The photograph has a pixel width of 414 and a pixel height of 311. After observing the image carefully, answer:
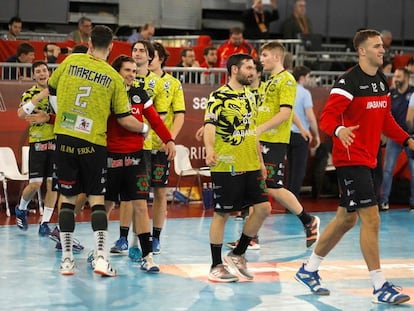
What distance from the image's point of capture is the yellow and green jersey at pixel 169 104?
930cm

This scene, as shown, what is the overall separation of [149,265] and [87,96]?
1.61m

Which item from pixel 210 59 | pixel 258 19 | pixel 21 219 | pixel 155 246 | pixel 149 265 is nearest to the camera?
pixel 149 265

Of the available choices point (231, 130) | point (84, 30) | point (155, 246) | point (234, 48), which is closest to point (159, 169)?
point (155, 246)

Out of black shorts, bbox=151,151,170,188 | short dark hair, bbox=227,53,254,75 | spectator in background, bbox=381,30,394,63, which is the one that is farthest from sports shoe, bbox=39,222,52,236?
spectator in background, bbox=381,30,394,63

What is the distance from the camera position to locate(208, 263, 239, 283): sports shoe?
315 inches

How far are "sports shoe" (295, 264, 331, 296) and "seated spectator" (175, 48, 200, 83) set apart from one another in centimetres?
736

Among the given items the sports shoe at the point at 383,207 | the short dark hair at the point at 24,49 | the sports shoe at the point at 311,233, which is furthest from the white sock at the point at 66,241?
the sports shoe at the point at 383,207

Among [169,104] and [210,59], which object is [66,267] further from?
[210,59]

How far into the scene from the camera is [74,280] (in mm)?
7977

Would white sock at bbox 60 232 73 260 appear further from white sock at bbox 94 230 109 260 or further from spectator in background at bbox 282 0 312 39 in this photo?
spectator in background at bbox 282 0 312 39

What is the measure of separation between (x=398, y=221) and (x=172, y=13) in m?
9.19

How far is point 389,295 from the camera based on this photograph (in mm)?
7184

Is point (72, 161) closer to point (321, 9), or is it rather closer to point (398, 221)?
point (398, 221)

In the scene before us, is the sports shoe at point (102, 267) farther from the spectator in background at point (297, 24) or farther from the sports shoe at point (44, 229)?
the spectator in background at point (297, 24)
